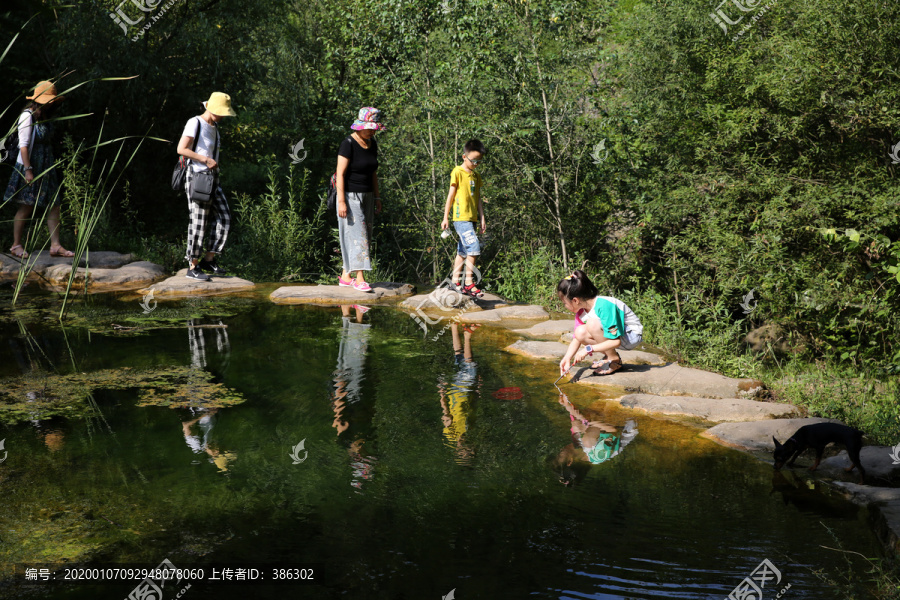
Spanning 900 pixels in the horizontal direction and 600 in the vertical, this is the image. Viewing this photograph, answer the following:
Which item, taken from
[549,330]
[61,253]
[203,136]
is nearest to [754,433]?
[549,330]

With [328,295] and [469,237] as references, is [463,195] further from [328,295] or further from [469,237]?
[328,295]

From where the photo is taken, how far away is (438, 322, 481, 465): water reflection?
410 cm

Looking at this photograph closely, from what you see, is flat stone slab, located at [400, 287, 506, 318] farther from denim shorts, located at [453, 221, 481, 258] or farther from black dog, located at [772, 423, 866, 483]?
black dog, located at [772, 423, 866, 483]

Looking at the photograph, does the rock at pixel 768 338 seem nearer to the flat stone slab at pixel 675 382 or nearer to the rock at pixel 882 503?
the flat stone slab at pixel 675 382

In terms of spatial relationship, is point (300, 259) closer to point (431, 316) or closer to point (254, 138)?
point (431, 316)

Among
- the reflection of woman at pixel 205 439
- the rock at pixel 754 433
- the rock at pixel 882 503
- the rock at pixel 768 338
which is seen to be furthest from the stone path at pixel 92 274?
the rock at pixel 768 338

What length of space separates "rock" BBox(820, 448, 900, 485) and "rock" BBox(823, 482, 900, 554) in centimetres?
26

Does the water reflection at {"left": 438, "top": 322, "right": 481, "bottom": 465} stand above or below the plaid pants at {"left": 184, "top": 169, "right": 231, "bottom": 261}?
below

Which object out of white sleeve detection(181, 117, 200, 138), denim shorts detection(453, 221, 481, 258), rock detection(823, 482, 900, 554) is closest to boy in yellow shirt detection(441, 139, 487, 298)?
denim shorts detection(453, 221, 481, 258)

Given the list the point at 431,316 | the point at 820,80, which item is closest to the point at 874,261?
the point at 820,80

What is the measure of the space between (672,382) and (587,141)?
6.23 meters

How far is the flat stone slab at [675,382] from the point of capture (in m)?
5.28

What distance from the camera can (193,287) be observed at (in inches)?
342

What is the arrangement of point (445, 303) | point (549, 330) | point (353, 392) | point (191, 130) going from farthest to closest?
point (445, 303) → point (191, 130) → point (549, 330) → point (353, 392)
